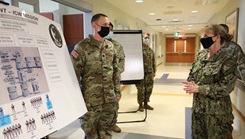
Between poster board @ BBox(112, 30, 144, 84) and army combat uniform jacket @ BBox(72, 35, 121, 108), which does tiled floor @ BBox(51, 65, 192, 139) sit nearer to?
poster board @ BBox(112, 30, 144, 84)

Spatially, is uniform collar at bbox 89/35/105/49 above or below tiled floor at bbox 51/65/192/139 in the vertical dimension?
above

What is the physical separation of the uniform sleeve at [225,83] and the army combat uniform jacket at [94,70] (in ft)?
3.12

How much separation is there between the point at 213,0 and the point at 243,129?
3302 mm

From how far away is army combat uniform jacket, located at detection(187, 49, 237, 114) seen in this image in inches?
70.4

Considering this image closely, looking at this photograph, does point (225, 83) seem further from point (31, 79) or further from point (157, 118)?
point (157, 118)

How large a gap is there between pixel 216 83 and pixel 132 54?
7.18 ft

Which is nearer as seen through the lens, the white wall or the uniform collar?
the uniform collar

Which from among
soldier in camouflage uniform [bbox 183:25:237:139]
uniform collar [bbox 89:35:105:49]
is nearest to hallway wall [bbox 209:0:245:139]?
soldier in camouflage uniform [bbox 183:25:237:139]

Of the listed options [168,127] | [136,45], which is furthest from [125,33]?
[168,127]

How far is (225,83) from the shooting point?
1.78 meters

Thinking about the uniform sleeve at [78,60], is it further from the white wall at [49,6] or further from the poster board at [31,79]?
the white wall at [49,6]

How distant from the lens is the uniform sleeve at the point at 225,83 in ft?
5.84

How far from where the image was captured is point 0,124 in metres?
0.88

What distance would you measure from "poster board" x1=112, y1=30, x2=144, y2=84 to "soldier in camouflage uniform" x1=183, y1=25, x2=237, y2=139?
1.91 metres
